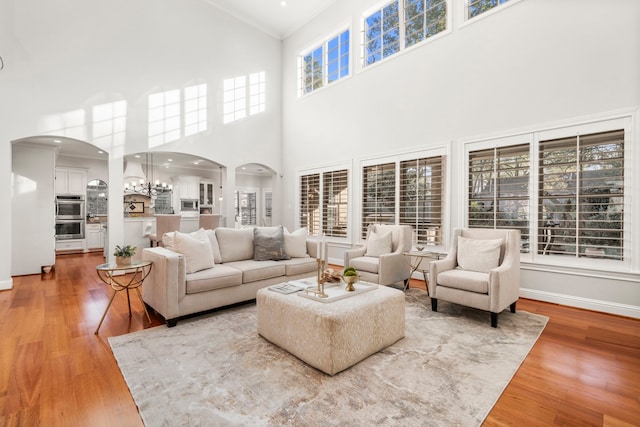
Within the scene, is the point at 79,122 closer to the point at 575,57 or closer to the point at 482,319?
the point at 482,319

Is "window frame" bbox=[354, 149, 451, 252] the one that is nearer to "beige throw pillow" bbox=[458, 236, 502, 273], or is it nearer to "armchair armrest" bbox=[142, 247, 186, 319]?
"beige throw pillow" bbox=[458, 236, 502, 273]

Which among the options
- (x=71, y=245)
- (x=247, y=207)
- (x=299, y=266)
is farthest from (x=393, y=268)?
(x=71, y=245)

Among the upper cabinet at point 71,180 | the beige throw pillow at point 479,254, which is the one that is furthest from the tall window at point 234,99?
the beige throw pillow at point 479,254

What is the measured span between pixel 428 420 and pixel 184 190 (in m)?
10.2

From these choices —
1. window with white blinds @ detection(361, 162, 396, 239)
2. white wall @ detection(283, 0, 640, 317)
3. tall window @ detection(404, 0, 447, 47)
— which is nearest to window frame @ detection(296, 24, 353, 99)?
white wall @ detection(283, 0, 640, 317)

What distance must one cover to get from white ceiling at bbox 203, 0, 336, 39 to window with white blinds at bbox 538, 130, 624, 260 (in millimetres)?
5772

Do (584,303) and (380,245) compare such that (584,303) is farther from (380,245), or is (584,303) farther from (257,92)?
(257,92)

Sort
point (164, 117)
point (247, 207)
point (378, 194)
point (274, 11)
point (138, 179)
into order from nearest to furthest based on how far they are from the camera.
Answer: point (378, 194)
point (164, 117)
point (274, 11)
point (138, 179)
point (247, 207)

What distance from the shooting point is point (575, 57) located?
366 cm

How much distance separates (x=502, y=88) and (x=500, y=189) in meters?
1.44

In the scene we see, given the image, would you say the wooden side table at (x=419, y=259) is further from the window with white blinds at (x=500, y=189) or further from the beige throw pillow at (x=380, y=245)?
the window with white blinds at (x=500, y=189)

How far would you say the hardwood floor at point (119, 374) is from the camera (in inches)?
68.8

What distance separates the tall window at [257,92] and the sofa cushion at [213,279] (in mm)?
5191

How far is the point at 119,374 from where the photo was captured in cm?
218
